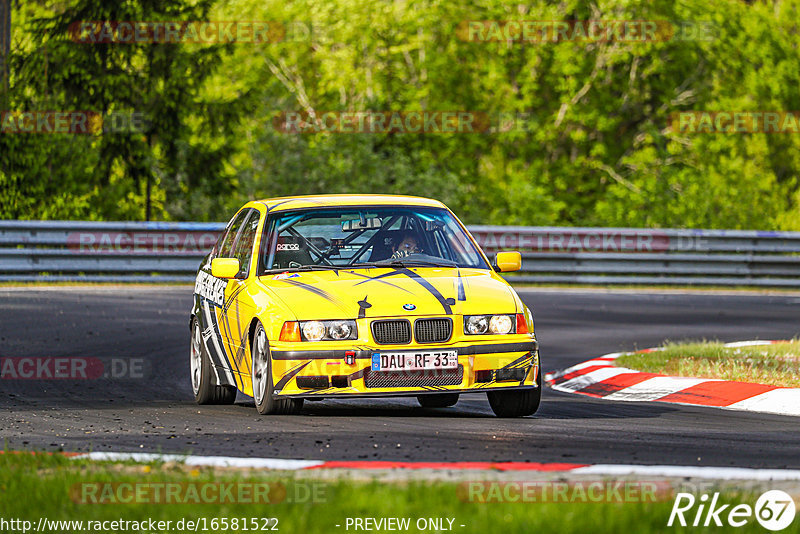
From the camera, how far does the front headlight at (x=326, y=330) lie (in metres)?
9.27

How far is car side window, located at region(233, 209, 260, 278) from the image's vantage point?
1062 centimetres

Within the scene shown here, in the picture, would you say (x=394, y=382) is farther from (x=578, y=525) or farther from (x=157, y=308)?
(x=157, y=308)

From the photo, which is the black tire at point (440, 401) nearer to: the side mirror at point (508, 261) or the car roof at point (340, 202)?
the side mirror at point (508, 261)

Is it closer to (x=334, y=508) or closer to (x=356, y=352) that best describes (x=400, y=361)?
Answer: (x=356, y=352)

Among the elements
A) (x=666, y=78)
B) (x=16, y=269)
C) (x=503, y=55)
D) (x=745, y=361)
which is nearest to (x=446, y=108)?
(x=503, y=55)

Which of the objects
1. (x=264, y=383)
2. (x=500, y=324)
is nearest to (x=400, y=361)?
(x=500, y=324)

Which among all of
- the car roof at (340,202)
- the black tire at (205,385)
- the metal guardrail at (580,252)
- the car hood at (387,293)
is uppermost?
the car roof at (340,202)

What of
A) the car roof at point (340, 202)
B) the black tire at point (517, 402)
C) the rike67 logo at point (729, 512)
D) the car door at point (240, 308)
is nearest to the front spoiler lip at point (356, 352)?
the black tire at point (517, 402)

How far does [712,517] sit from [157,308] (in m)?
13.8

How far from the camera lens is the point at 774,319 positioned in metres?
19.2

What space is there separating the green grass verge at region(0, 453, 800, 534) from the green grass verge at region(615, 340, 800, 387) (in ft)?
19.7

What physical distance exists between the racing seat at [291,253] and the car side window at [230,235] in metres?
1.18

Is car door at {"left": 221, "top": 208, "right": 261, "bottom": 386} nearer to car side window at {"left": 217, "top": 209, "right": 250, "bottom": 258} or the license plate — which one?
car side window at {"left": 217, "top": 209, "right": 250, "bottom": 258}

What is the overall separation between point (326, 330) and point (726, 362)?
4738 mm
